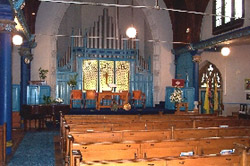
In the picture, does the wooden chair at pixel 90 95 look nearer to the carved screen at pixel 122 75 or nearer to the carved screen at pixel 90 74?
the carved screen at pixel 90 74

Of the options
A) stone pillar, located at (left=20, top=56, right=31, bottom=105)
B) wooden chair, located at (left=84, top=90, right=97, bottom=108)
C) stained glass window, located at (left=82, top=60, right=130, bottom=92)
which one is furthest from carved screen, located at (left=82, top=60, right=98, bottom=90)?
stone pillar, located at (left=20, top=56, right=31, bottom=105)

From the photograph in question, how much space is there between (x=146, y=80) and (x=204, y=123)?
818cm

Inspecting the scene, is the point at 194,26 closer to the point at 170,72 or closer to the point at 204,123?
the point at 170,72

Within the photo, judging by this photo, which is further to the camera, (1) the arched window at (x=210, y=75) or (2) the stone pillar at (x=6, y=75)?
(1) the arched window at (x=210, y=75)

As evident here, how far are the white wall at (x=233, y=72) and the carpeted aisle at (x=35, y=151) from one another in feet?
28.9

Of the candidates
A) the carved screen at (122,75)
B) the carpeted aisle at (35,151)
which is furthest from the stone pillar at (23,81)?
the carved screen at (122,75)

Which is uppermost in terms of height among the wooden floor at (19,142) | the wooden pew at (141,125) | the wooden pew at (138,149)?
the wooden pew at (141,125)

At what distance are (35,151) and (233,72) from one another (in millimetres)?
10853

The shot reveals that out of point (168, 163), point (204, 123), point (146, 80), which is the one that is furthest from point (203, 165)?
point (146, 80)

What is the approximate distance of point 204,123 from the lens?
6918 mm

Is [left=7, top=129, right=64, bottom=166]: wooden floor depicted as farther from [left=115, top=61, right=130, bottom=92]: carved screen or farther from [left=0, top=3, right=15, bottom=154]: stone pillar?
[left=115, top=61, right=130, bottom=92]: carved screen

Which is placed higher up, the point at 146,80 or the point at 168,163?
the point at 146,80

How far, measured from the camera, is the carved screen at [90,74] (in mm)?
14398

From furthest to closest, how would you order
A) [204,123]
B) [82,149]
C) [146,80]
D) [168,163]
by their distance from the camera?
[146,80] < [204,123] < [82,149] < [168,163]
